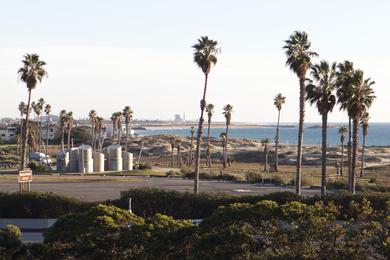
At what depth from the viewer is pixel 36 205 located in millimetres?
37500

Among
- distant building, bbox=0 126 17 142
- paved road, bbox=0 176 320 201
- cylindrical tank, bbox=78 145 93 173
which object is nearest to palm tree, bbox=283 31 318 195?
paved road, bbox=0 176 320 201

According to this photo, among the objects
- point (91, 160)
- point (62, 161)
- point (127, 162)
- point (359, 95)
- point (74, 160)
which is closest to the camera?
point (359, 95)

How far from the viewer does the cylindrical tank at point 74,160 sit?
91.4 meters

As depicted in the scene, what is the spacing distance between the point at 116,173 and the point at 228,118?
96.3ft

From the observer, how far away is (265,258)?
18.2 m

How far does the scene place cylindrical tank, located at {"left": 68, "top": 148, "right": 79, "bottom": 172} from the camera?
91.4m

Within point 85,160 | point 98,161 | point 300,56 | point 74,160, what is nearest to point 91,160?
point 85,160

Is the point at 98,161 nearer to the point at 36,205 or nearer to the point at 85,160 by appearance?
the point at 85,160

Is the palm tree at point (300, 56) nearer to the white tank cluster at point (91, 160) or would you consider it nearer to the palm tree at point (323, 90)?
the palm tree at point (323, 90)

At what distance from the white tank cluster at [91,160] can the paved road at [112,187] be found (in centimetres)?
1368

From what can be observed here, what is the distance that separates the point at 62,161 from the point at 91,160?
4249 mm

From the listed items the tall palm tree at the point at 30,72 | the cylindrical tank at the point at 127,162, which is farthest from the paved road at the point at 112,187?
the cylindrical tank at the point at 127,162

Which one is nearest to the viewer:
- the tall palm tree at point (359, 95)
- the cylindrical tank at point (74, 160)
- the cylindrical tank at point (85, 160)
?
the tall palm tree at point (359, 95)

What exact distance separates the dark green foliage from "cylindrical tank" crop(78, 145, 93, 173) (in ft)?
169
